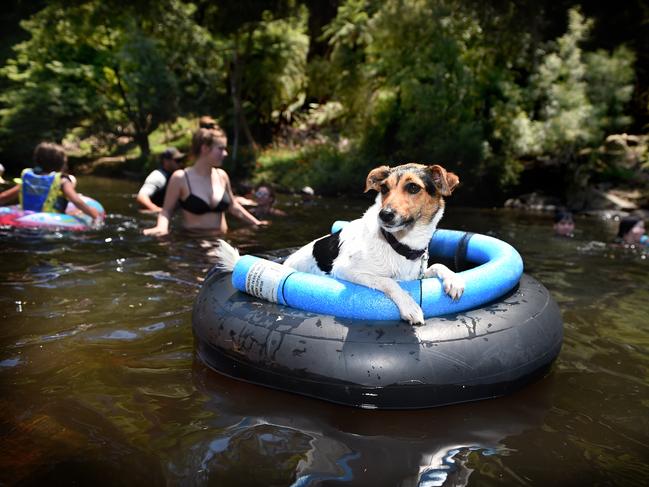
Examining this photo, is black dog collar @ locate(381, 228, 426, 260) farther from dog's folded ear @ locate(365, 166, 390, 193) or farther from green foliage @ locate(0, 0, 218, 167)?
green foliage @ locate(0, 0, 218, 167)

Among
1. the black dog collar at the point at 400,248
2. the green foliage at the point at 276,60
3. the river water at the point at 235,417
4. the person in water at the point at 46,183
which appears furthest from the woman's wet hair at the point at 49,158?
the green foliage at the point at 276,60

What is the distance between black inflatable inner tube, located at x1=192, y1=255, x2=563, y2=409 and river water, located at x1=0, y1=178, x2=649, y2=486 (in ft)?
0.46

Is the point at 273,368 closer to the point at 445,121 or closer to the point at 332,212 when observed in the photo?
the point at 332,212

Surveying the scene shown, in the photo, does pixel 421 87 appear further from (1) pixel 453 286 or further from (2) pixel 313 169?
(1) pixel 453 286

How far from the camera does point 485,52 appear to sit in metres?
21.9

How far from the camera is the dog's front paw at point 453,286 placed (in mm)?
3957

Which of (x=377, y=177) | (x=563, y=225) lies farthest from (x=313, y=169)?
(x=377, y=177)

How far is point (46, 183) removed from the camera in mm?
8836

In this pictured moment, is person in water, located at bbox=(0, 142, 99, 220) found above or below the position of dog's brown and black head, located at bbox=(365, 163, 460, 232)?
below

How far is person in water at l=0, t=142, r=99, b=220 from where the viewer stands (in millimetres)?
8688

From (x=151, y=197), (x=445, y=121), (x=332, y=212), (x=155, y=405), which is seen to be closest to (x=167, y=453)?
(x=155, y=405)

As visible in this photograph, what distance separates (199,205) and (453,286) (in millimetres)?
4883

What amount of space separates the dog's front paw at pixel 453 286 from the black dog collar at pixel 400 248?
29cm

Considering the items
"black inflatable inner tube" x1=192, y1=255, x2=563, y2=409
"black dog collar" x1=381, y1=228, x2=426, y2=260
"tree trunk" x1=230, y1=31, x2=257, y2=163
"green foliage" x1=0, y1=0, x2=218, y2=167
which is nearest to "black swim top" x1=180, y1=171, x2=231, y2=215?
"black inflatable inner tube" x1=192, y1=255, x2=563, y2=409
